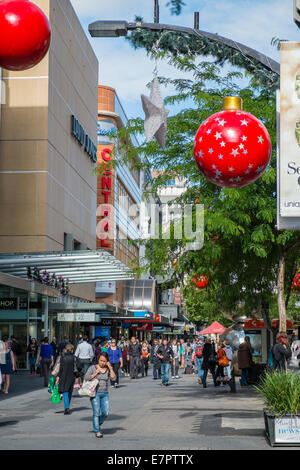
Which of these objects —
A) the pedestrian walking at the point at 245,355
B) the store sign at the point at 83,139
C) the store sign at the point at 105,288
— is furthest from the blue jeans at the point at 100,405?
the store sign at the point at 105,288

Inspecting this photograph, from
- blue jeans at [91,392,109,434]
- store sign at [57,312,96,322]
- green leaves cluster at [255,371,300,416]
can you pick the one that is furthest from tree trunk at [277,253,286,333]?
store sign at [57,312,96,322]

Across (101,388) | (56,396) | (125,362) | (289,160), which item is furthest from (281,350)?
(125,362)

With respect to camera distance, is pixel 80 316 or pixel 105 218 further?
pixel 105 218

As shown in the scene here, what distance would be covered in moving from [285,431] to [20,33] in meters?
8.17

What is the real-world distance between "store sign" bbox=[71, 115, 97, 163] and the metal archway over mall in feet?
121

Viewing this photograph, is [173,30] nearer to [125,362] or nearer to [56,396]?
[56,396]

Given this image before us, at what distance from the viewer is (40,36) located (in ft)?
16.5

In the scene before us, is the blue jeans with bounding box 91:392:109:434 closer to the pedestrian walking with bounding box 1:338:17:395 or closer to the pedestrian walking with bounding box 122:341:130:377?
the pedestrian walking with bounding box 1:338:17:395

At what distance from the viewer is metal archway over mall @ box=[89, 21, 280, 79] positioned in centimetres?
714

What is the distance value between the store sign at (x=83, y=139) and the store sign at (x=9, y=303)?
16.5 m

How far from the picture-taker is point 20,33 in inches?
195
